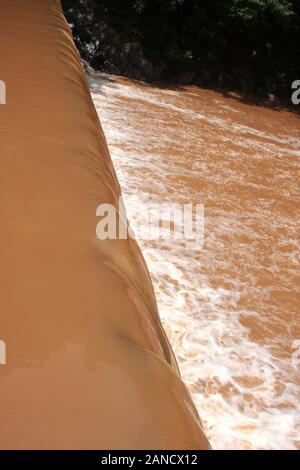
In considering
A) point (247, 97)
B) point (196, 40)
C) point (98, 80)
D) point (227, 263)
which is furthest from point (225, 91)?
point (227, 263)

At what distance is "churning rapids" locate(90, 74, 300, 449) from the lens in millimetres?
2068

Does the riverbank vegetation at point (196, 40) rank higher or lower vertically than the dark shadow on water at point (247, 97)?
higher

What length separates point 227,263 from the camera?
299 cm

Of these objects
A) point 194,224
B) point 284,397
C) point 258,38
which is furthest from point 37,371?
point 258,38

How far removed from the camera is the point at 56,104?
286 cm

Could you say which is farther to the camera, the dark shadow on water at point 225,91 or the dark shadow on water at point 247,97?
the dark shadow on water at point 247,97

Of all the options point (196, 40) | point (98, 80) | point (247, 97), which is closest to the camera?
point (98, 80)

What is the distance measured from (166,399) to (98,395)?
0.20m

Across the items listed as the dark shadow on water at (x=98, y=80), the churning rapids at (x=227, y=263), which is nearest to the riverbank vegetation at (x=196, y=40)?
the dark shadow on water at (x=98, y=80)

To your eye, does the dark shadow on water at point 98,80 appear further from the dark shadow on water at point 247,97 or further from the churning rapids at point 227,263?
the dark shadow on water at point 247,97

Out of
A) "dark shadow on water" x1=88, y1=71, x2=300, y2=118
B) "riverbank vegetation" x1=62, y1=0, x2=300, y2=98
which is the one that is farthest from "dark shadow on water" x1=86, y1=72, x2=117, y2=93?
"riverbank vegetation" x1=62, y1=0, x2=300, y2=98

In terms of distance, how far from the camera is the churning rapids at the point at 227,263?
2068 mm

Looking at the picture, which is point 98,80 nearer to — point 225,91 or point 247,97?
point 225,91

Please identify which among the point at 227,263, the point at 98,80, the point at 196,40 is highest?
the point at 196,40
